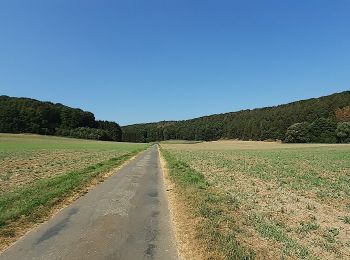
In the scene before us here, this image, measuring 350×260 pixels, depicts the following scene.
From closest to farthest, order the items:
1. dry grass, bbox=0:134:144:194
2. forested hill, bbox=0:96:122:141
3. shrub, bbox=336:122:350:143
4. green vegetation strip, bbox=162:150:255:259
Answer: green vegetation strip, bbox=162:150:255:259 → dry grass, bbox=0:134:144:194 → shrub, bbox=336:122:350:143 → forested hill, bbox=0:96:122:141

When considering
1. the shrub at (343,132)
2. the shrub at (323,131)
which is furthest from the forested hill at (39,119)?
the shrub at (343,132)

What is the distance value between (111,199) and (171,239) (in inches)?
281

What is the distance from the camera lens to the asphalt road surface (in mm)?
9062

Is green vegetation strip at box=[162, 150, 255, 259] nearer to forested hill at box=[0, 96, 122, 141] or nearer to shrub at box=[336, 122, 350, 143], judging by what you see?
shrub at box=[336, 122, 350, 143]

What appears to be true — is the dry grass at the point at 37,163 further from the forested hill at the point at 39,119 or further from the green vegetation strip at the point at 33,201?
the forested hill at the point at 39,119

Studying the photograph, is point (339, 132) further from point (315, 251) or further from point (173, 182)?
point (315, 251)

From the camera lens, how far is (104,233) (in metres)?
10.9

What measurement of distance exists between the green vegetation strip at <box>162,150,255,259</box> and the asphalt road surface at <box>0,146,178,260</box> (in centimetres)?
100

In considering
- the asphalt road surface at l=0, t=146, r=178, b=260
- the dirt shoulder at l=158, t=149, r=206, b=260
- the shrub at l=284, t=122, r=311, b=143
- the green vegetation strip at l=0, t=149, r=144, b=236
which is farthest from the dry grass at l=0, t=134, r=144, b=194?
the shrub at l=284, t=122, r=311, b=143

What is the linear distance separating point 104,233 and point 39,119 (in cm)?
17230

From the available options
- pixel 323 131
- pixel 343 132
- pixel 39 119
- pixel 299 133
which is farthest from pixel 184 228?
pixel 39 119

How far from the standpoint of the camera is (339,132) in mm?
127312

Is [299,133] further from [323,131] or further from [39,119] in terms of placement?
[39,119]

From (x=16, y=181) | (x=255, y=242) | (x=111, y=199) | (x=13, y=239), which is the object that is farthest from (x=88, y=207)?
(x=16, y=181)
